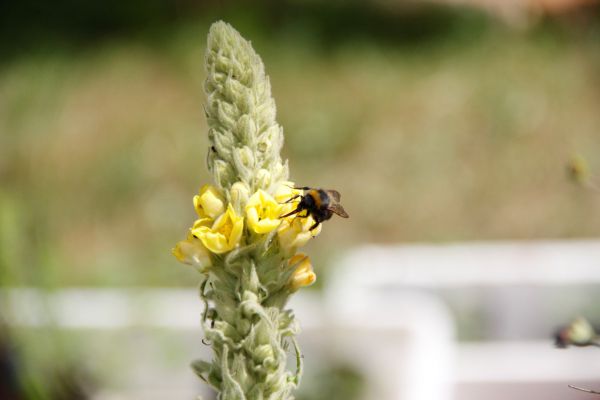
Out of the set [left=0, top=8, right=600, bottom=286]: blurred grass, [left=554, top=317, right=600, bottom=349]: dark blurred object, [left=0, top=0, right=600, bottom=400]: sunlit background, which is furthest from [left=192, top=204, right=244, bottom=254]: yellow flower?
[left=0, top=8, right=600, bottom=286]: blurred grass

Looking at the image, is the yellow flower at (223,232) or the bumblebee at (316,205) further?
the bumblebee at (316,205)

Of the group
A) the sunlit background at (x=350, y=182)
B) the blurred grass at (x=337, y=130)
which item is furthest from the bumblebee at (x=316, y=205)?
the blurred grass at (x=337, y=130)

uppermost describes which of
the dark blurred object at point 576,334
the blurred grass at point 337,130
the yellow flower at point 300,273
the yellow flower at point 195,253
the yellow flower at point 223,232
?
the blurred grass at point 337,130

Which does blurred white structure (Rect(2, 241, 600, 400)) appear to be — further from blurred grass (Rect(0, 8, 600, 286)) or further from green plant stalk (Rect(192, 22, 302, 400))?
green plant stalk (Rect(192, 22, 302, 400))

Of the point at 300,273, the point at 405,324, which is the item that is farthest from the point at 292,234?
the point at 405,324

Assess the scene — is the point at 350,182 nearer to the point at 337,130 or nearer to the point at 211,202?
the point at 337,130

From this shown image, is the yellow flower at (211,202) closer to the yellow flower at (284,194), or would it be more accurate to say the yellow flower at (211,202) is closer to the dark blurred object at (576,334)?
the yellow flower at (284,194)

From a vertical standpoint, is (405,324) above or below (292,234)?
below
